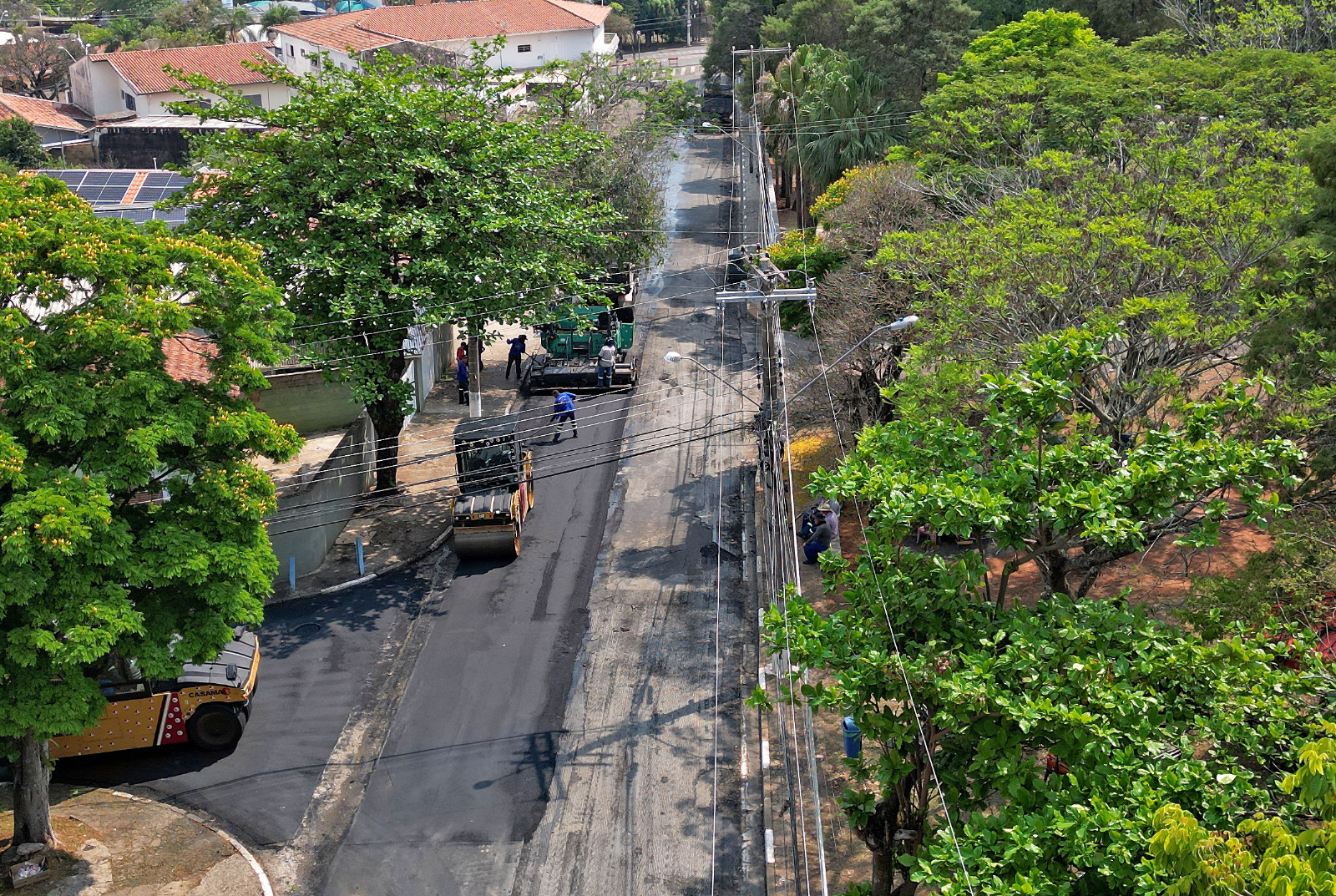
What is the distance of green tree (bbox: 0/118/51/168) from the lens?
56406mm

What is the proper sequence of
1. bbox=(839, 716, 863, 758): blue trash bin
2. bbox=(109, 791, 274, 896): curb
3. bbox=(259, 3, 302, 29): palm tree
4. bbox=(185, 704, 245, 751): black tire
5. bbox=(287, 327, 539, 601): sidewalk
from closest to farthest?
bbox=(109, 791, 274, 896): curb
bbox=(839, 716, 863, 758): blue trash bin
bbox=(185, 704, 245, 751): black tire
bbox=(287, 327, 539, 601): sidewalk
bbox=(259, 3, 302, 29): palm tree

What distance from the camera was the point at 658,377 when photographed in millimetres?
36250

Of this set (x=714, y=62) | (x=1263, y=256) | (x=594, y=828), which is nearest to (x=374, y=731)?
(x=594, y=828)

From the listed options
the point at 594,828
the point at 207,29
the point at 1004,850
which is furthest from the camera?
the point at 207,29

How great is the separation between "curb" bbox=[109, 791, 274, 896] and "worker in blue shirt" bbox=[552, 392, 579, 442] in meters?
14.2

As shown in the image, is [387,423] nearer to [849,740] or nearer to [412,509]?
[412,509]

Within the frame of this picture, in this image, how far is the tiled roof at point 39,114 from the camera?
207ft

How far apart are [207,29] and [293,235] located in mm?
86347

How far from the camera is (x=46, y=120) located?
211 feet

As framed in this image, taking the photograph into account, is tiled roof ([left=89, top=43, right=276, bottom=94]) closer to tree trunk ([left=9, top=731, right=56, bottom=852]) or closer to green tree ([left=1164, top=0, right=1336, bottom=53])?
green tree ([left=1164, top=0, right=1336, bottom=53])

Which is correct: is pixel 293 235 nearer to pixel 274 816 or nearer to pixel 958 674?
pixel 274 816

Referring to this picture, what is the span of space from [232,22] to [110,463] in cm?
9428

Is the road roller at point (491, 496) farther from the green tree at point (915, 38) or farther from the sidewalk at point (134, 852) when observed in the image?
the green tree at point (915, 38)

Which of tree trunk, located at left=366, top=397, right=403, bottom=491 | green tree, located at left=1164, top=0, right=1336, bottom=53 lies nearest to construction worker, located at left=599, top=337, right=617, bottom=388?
tree trunk, located at left=366, top=397, right=403, bottom=491
